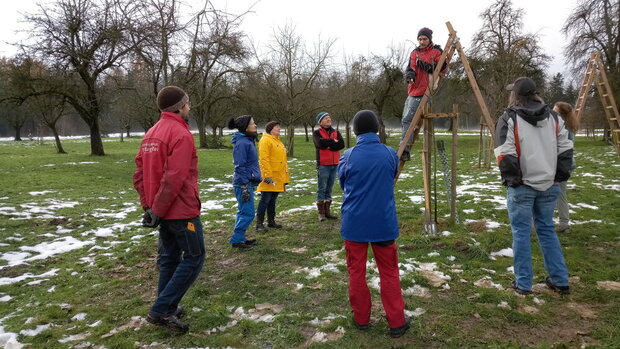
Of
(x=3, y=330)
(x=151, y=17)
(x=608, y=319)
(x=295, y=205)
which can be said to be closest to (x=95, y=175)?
(x=151, y=17)

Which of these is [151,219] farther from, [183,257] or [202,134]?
[202,134]

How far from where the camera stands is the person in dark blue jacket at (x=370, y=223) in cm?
317

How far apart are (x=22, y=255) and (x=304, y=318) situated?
4.76 m

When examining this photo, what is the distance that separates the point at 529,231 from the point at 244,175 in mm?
3745

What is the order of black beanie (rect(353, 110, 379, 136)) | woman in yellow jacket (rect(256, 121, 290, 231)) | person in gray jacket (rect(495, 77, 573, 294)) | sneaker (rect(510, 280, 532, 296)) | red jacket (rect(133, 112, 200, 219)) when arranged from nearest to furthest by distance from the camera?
1. red jacket (rect(133, 112, 200, 219))
2. black beanie (rect(353, 110, 379, 136))
3. person in gray jacket (rect(495, 77, 573, 294))
4. sneaker (rect(510, 280, 532, 296))
5. woman in yellow jacket (rect(256, 121, 290, 231))

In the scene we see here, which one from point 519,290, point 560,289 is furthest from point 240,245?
point 560,289

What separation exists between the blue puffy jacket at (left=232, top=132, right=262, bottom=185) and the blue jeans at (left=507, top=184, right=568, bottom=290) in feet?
11.4

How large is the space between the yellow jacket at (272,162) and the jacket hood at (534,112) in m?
3.76

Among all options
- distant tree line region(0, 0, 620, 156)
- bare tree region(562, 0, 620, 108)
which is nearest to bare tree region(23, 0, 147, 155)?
distant tree line region(0, 0, 620, 156)

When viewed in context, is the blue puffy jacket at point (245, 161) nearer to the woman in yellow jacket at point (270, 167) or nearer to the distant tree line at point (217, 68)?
the woman in yellow jacket at point (270, 167)

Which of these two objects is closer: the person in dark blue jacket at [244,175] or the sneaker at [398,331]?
the sneaker at [398,331]

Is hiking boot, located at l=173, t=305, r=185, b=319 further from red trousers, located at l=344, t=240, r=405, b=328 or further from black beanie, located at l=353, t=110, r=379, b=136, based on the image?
black beanie, located at l=353, t=110, r=379, b=136

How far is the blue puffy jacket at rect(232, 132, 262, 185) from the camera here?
5695 mm

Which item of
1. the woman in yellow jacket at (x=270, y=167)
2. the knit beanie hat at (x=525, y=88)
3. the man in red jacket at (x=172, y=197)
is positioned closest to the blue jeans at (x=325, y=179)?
the woman in yellow jacket at (x=270, y=167)
